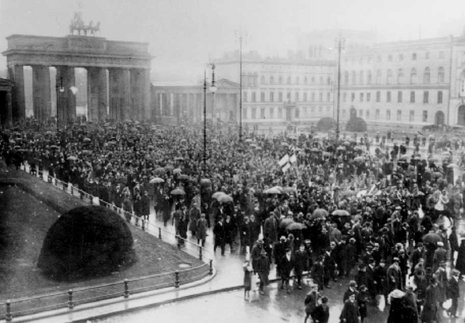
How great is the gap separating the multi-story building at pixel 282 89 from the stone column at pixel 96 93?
20140 mm

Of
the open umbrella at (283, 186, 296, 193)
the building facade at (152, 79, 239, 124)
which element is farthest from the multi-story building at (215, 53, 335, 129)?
the open umbrella at (283, 186, 296, 193)

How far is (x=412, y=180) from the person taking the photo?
90.1ft

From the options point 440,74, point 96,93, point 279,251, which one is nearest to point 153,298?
point 279,251

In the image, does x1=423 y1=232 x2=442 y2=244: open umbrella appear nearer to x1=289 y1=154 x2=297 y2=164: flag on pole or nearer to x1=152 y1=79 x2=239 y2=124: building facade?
x1=289 y1=154 x2=297 y2=164: flag on pole

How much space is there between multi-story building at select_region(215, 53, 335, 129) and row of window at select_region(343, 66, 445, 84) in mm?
4531

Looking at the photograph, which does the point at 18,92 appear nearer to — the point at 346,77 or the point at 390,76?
the point at 346,77

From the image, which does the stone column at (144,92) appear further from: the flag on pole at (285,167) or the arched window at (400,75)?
the flag on pole at (285,167)

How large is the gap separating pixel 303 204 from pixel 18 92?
2081 inches

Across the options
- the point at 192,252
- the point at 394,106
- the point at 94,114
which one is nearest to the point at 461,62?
Result: the point at 394,106

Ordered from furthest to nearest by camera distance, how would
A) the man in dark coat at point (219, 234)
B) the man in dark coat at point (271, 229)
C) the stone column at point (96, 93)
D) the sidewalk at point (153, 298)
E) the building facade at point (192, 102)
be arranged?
the building facade at point (192, 102), the stone column at point (96, 93), the man in dark coat at point (219, 234), the man in dark coat at point (271, 229), the sidewalk at point (153, 298)

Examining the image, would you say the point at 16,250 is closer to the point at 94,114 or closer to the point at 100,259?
the point at 100,259

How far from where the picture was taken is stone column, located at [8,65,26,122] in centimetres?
6538

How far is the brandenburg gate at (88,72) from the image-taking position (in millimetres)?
65688

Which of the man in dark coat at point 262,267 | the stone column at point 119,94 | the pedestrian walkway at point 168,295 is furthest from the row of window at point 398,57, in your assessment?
the man in dark coat at point 262,267
